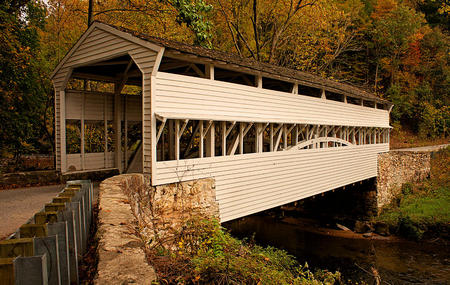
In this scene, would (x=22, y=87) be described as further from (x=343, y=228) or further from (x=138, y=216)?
(x=343, y=228)

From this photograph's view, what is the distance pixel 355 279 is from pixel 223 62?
9.19 metres

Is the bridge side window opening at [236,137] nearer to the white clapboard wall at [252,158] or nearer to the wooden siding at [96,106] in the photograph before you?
the white clapboard wall at [252,158]

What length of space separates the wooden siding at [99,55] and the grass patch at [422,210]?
14550 millimetres

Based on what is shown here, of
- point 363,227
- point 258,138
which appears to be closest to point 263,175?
point 258,138

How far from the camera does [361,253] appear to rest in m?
13.7

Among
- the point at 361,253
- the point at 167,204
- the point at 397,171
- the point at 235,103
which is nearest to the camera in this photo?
the point at 167,204

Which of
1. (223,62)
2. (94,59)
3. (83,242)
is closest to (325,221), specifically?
(223,62)

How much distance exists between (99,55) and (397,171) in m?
17.7

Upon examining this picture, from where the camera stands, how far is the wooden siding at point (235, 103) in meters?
6.58

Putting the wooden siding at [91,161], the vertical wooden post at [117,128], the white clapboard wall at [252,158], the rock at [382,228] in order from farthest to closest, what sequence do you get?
the rock at [382,228] < the vertical wooden post at [117,128] < the wooden siding at [91,161] < the white clapboard wall at [252,158]

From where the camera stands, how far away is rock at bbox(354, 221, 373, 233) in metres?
16.3

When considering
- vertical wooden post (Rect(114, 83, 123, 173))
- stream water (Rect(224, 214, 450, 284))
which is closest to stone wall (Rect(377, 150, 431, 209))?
stream water (Rect(224, 214, 450, 284))

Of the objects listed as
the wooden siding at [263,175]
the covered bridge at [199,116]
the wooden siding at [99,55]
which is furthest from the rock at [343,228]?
the wooden siding at [99,55]

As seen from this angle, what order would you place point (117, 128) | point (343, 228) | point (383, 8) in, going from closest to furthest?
point (117, 128) < point (343, 228) < point (383, 8)
